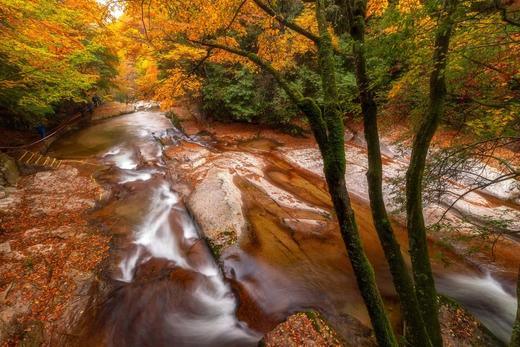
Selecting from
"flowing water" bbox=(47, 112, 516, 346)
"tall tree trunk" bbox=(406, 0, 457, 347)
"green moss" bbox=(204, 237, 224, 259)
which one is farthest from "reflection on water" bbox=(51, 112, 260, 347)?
"tall tree trunk" bbox=(406, 0, 457, 347)

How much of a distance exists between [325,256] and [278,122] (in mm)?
9675

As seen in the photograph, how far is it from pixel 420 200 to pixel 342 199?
173cm

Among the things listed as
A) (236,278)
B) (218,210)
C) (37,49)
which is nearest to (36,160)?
(37,49)

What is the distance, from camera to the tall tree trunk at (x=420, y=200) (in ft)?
10.9

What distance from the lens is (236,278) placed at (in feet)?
20.0

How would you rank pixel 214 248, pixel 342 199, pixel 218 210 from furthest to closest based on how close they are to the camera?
1. pixel 218 210
2. pixel 214 248
3. pixel 342 199

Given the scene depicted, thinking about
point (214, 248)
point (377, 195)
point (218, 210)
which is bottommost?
point (214, 248)

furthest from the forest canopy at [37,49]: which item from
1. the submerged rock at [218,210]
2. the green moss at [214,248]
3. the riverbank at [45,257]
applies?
the green moss at [214,248]

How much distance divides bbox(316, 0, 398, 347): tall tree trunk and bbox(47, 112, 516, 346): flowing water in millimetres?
2306

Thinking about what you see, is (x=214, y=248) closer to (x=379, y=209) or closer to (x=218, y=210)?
(x=218, y=210)

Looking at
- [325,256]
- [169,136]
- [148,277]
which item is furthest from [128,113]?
[325,256]

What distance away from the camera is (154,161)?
1224cm

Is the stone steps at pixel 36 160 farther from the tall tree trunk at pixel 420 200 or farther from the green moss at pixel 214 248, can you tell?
the tall tree trunk at pixel 420 200

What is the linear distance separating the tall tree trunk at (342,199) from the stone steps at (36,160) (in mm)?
11254
